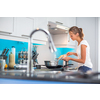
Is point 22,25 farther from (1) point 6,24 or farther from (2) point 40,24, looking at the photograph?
(2) point 40,24

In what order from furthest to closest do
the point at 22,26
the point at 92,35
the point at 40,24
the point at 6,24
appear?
the point at 92,35 → the point at 40,24 → the point at 22,26 → the point at 6,24

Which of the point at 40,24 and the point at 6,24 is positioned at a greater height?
the point at 40,24

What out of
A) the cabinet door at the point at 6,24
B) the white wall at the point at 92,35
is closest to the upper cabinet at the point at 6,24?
the cabinet door at the point at 6,24

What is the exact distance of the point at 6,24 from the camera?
2.44 m

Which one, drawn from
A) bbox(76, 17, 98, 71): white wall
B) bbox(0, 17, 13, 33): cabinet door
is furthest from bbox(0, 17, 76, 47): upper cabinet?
bbox(76, 17, 98, 71): white wall

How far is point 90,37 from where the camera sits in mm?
4301

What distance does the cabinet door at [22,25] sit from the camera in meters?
2.58

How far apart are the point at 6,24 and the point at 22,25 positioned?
30 cm

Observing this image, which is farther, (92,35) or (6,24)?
(92,35)

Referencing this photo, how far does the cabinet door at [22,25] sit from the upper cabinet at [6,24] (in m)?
0.08

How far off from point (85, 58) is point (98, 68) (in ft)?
5.84

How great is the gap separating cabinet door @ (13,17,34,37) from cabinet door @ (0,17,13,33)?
0.28ft

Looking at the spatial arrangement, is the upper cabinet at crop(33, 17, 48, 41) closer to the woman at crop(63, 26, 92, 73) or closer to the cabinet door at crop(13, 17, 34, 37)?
the cabinet door at crop(13, 17, 34, 37)

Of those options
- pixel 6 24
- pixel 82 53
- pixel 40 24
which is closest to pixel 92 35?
pixel 40 24
